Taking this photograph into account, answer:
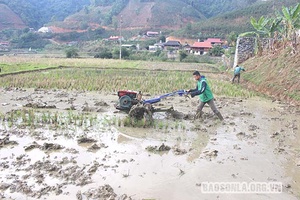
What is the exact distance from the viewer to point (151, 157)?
5066 millimetres

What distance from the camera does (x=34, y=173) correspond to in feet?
13.9

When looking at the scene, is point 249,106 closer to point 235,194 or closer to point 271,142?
point 271,142

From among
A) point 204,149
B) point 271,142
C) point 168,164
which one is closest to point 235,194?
point 168,164

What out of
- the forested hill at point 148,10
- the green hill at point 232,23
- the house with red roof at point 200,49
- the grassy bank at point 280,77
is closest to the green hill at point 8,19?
the forested hill at point 148,10

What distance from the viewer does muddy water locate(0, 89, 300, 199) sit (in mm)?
3943

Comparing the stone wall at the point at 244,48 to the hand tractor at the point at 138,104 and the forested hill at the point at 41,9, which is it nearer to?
the hand tractor at the point at 138,104

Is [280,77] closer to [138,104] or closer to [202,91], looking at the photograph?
[202,91]

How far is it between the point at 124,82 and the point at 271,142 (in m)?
8.58

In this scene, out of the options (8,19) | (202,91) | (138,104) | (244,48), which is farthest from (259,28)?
(8,19)

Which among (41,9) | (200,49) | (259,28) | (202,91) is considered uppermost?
(41,9)

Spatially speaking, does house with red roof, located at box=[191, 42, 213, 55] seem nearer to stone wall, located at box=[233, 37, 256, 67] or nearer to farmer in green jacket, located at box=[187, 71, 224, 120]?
stone wall, located at box=[233, 37, 256, 67]

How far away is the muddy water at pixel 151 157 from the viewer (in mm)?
3943

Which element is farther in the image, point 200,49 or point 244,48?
point 200,49

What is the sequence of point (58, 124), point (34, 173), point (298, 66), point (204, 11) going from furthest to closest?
point (204, 11) < point (298, 66) < point (58, 124) < point (34, 173)
